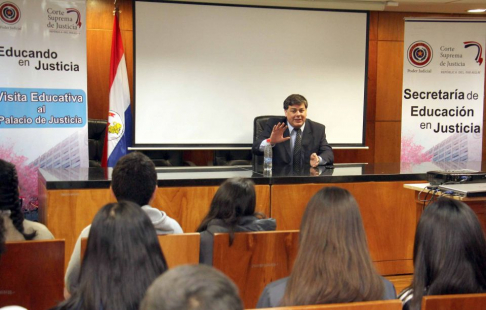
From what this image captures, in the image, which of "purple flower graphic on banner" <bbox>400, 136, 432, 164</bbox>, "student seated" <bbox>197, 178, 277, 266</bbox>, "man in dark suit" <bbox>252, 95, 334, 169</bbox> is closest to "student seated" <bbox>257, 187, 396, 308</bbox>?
"student seated" <bbox>197, 178, 277, 266</bbox>

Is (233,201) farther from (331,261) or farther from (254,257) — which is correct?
(331,261)

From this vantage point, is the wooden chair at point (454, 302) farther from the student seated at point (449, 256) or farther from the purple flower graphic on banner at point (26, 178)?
the purple flower graphic on banner at point (26, 178)

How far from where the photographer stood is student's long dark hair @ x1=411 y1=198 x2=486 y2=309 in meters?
1.89

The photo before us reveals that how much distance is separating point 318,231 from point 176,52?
4.98 meters

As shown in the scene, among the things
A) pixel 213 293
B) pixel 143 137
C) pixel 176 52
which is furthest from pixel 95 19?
pixel 213 293

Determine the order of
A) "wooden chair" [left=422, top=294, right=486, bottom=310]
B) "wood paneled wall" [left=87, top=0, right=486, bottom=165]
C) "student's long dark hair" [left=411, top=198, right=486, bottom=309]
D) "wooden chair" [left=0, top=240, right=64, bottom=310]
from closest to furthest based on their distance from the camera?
"wooden chair" [left=422, top=294, right=486, bottom=310] → "student's long dark hair" [left=411, top=198, right=486, bottom=309] → "wooden chair" [left=0, top=240, right=64, bottom=310] → "wood paneled wall" [left=87, top=0, right=486, bottom=165]

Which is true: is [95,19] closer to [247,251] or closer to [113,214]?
[247,251]

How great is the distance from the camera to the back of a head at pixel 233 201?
2.69 m

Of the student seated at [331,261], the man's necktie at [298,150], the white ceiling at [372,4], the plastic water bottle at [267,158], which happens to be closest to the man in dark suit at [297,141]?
the man's necktie at [298,150]

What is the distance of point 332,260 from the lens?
176cm

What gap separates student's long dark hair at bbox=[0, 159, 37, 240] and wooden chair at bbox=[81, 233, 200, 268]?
0.65 meters

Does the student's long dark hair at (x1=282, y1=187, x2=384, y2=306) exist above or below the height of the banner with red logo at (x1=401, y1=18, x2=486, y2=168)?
below

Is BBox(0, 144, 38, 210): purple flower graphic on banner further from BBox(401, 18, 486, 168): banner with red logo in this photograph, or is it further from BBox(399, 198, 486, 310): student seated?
BBox(399, 198, 486, 310): student seated

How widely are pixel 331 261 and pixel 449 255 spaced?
44 cm
